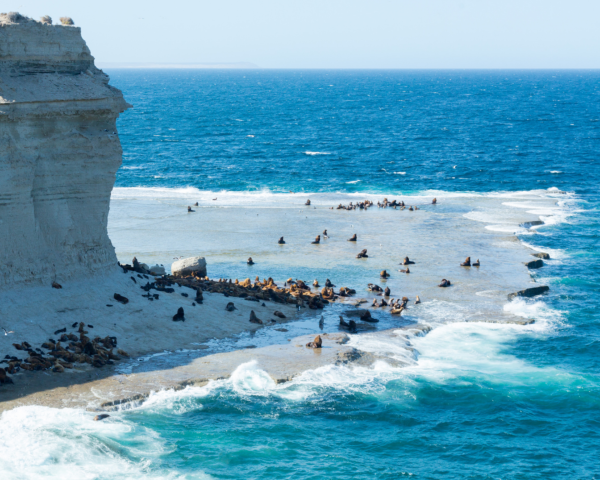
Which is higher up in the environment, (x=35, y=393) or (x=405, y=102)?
(x=405, y=102)

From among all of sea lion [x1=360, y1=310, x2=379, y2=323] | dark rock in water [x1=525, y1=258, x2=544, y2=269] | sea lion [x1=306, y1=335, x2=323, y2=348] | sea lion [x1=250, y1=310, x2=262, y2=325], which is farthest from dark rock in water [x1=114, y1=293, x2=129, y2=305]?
dark rock in water [x1=525, y1=258, x2=544, y2=269]

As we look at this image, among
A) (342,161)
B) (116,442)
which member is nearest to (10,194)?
(116,442)

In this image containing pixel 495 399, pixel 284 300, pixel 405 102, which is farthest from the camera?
pixel 405 102

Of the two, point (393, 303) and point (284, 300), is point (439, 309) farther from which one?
point (284, 300)

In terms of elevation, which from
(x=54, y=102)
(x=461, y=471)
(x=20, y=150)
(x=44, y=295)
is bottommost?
(x=461, y=471)

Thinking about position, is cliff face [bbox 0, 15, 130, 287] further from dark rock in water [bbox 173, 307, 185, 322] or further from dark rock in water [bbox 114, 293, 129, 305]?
dark rock in water [bbox 173, 307, 185, 322]

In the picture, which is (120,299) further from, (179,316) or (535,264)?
(535,264)
